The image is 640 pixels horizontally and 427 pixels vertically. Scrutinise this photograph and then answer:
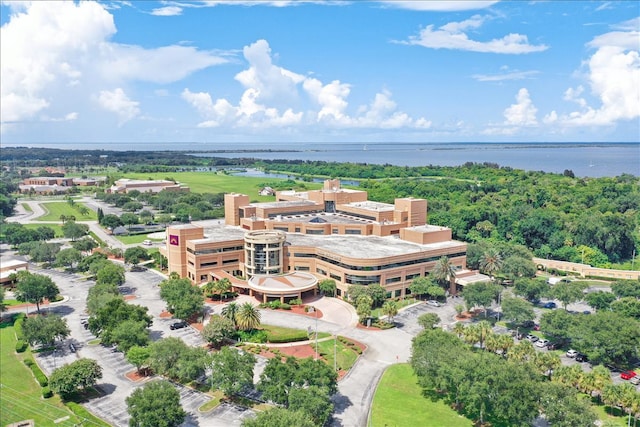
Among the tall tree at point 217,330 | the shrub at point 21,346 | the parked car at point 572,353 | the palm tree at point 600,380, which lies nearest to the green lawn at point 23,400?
the shrub at point 21,346

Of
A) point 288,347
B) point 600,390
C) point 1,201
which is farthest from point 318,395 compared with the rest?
point 1,201

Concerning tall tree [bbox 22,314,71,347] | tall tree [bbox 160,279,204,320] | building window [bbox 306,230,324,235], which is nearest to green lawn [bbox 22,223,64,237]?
building window [bbox 306,230,324,235]

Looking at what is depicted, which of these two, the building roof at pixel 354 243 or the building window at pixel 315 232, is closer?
the building roof at pixel 354 243

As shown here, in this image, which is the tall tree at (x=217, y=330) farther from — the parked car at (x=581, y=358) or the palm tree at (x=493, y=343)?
the parked car at (x=581, y=358)

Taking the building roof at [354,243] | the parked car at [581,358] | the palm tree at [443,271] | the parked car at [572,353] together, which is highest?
the building roof at [354,243]

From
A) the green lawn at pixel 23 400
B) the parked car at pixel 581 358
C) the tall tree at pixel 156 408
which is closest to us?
the tall tree at pixel 156 408

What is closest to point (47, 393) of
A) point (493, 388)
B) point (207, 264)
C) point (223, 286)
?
point (223, 286)

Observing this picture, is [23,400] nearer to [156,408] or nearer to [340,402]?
[156,408]
